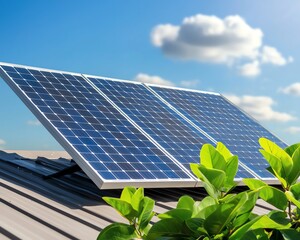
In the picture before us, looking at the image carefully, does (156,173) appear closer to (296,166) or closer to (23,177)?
(23,177)

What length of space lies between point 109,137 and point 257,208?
11.1 feet

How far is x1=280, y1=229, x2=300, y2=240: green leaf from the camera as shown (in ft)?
7.61

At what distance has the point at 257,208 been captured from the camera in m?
9.09

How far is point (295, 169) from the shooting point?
2600 mm

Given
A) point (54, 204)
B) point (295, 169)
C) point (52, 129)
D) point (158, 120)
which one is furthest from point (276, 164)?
point (158, 120)

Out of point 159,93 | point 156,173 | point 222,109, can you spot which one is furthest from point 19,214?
point 222,109

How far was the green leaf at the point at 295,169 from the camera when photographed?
2.60 metres

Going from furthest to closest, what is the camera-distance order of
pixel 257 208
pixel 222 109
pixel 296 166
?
pixel 222 109 → pixel 257 208 → pixel 296 166

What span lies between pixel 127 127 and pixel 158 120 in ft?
4.88

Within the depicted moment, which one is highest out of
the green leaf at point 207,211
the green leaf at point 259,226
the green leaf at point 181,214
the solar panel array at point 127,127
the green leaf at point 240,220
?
the solar panel array at point 127,127

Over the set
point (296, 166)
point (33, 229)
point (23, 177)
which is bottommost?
point (296, 166)

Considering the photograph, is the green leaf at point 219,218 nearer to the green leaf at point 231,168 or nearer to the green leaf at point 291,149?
the green leaf at point 231,168

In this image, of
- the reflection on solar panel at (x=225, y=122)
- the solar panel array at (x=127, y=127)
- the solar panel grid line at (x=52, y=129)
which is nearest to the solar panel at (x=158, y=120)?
the solar panel array at (x=127, y=127)

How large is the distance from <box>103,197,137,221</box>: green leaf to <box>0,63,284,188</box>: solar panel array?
5722mm
